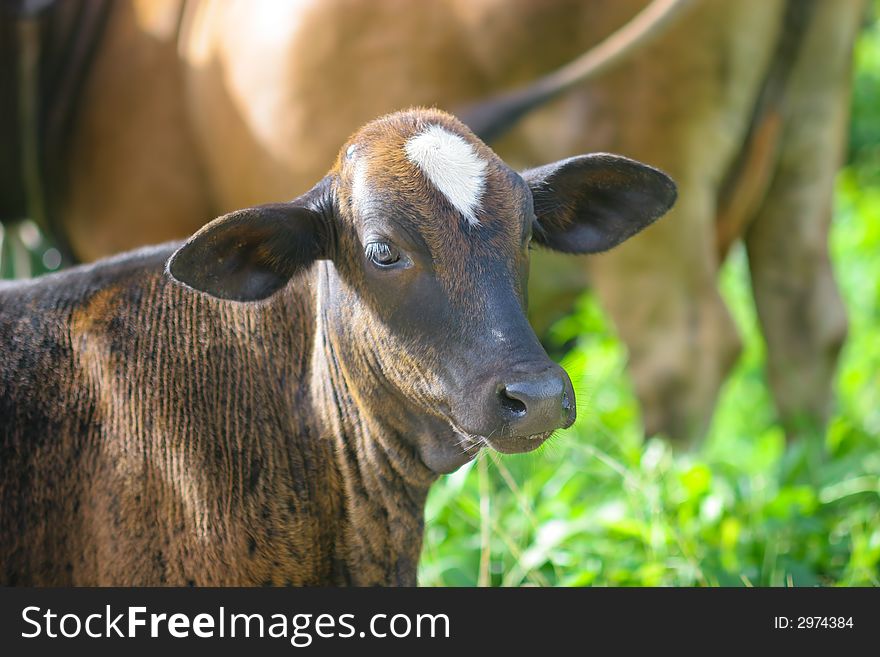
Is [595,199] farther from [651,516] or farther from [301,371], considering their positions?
[651,516]

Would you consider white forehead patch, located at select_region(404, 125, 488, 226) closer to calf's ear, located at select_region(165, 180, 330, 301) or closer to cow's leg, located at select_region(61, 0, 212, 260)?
calf's ear, located at select_region(165, 180, 330, 301)

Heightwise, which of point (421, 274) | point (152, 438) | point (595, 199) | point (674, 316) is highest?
point (674, 316)

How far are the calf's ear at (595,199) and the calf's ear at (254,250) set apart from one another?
1.88 ft

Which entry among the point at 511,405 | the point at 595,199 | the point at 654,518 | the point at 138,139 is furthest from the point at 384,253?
the point at 138,139

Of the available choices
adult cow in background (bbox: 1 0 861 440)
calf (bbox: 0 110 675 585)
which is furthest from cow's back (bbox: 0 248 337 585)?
adult cow in background (bbox: 1 0 861 440)

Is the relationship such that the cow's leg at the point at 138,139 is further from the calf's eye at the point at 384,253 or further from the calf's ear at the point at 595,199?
the calf's eye at the point at 384,253

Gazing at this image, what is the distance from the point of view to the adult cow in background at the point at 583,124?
202 inches

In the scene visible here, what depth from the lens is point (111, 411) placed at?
3211mm

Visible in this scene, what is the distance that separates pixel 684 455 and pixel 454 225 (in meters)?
2.88

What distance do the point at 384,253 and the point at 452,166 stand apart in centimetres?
26

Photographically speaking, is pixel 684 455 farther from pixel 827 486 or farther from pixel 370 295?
pixel 370 295

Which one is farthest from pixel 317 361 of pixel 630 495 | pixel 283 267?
pixel 630 495

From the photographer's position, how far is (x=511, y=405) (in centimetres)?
279

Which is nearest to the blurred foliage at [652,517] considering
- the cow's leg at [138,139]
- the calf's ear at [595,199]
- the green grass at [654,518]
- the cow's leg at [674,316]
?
the green grass at [654,518]
